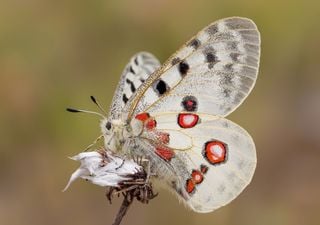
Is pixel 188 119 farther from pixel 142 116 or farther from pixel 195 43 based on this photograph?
pixel 195 43

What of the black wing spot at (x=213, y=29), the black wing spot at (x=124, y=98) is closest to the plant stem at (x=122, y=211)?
the black wing spot at (x=124, y=98)

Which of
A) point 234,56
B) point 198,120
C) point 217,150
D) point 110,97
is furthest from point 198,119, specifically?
point 110,97

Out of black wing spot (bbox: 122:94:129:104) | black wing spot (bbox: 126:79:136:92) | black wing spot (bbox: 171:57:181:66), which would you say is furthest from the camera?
black wing spot (bbox: 126:79:136:92)

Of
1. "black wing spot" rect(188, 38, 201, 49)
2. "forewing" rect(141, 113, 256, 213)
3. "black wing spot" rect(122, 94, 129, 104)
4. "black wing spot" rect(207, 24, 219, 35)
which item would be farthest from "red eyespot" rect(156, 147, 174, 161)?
"black wing spot" rect(207, 24, 219, 35)

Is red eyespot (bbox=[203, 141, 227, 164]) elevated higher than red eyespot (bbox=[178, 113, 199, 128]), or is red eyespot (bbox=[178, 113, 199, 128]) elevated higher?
red eyespot (bbox=[178, 113, 199, 128])

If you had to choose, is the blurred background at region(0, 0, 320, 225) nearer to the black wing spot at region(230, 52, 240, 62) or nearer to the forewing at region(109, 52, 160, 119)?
the forewing at region(109, 52, 160, 119)

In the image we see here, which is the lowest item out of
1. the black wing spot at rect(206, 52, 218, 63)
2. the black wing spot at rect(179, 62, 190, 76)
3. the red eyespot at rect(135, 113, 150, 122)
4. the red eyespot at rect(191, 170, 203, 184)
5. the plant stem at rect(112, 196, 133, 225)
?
the plant stem at rect(112, 196, 133, 225)

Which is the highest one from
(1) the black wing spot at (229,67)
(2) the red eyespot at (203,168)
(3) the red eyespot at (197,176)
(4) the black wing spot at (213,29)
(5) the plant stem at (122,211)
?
(4) the black wing spot at (213,29)

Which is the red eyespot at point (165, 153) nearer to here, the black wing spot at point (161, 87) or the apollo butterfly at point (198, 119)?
the apollo butterfly at point (198, 119)
